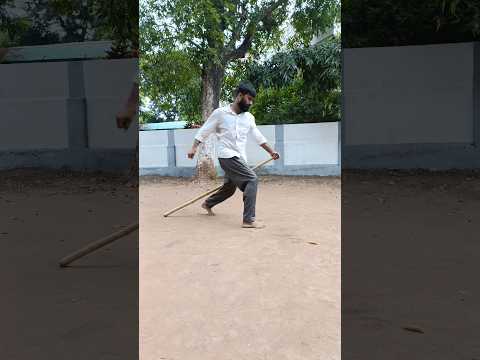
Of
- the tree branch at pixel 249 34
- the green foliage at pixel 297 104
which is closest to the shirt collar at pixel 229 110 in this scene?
the green foliage at pixel 297 104

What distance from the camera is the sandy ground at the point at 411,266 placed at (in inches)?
37.4

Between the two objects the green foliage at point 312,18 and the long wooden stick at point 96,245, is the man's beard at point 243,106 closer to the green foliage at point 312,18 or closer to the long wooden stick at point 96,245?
the green foliage at point 312,18

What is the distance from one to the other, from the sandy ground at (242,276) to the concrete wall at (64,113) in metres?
0.60

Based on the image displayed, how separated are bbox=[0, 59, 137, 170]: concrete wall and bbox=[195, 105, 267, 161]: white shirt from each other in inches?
54.5

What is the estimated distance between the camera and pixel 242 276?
170 cm

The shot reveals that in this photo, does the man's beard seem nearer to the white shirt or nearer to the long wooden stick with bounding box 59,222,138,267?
the white shirt

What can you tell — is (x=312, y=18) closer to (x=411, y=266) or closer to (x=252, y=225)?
(x=411, y=266)

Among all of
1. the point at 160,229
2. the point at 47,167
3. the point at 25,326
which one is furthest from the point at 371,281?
the point at 160,229

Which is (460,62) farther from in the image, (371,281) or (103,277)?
(103,277)

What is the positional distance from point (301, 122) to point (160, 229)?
1047 mm

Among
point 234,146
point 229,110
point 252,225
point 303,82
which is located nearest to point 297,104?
point 303,82

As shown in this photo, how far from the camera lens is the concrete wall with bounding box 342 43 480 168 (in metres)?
0.94

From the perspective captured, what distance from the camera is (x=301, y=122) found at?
67.7 inches

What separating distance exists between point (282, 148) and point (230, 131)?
0.82 feet
